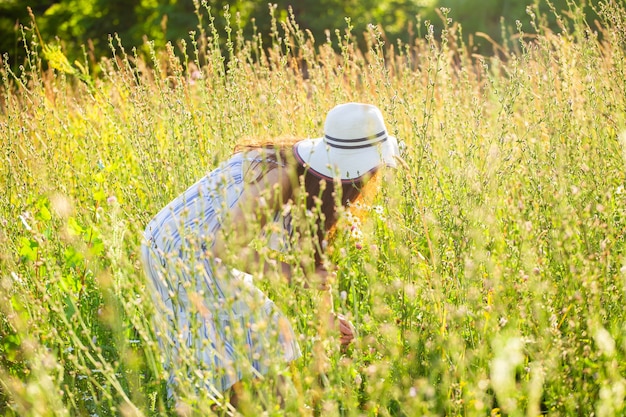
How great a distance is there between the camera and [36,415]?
138cm

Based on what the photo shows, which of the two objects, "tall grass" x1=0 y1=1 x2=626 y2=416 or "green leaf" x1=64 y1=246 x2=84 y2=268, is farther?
"green leaf" x1=64 y1=246 x2=84 y2=268

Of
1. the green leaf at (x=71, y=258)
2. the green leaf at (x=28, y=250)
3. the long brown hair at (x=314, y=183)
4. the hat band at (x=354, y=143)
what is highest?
the hat band at (x=354, y=143)

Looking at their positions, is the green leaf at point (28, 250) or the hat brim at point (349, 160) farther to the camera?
the green leaf at point (28, 250)

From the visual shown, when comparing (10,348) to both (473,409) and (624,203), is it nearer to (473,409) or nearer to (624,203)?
(473,409)

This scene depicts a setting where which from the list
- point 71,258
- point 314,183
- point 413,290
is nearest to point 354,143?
point 314,183

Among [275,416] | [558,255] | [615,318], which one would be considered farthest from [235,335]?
[615,318]

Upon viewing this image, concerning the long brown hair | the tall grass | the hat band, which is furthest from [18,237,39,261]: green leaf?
the hat band

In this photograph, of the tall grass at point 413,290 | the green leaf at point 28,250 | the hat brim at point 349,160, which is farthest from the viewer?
the green leaf at point 28,250

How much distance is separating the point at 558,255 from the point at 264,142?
3.32 ft

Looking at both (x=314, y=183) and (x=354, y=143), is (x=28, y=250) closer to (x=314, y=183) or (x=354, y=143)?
(x=314, y=183)

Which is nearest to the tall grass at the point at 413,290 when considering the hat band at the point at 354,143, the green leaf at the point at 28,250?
the green leaf at the point at 28,250

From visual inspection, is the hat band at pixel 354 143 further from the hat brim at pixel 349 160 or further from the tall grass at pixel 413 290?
the tall grass at pixel 413 290

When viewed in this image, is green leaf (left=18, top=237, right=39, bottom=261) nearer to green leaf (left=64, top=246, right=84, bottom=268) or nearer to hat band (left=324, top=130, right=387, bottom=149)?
green leaf (left=64, top=246, right=84, bottom=268)

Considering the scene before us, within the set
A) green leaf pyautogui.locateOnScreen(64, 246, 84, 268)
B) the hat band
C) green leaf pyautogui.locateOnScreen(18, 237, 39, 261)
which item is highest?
the hat band
